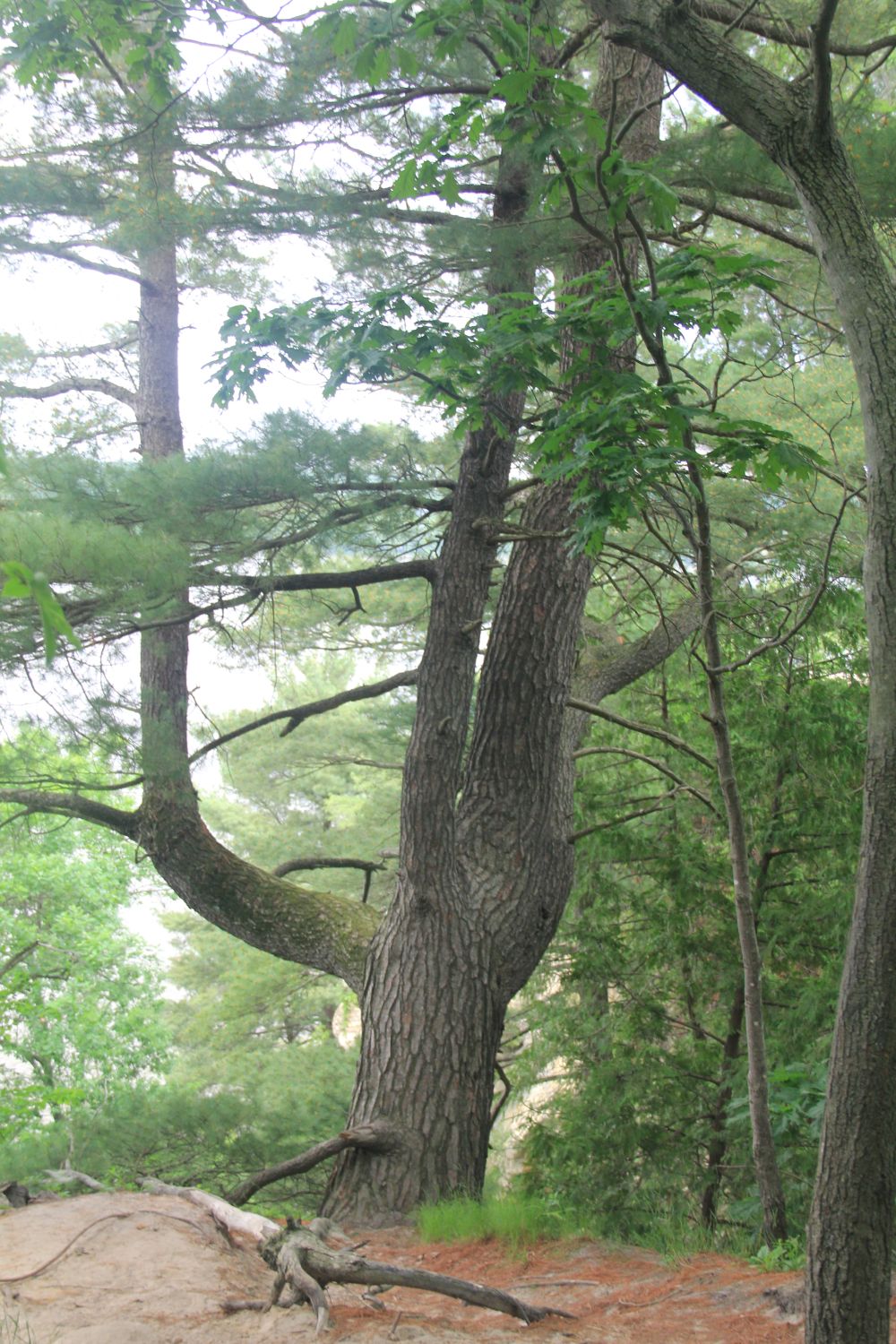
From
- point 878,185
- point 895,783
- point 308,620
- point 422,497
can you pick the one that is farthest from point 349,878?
point 895,783

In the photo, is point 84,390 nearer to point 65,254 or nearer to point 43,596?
point 65,254

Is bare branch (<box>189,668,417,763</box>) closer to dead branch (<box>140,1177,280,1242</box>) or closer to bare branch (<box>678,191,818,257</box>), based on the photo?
dead branch (<box>140,1177,280,1242</box>)

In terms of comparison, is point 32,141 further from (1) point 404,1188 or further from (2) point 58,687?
(1) point 404,1188

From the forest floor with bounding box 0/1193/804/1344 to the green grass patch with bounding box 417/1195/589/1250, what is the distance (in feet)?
0.79

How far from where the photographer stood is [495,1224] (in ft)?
14.1

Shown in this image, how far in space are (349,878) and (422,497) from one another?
1043cm

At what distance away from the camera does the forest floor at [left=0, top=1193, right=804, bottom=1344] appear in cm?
269

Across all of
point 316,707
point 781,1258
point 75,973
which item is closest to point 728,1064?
point 781,1258

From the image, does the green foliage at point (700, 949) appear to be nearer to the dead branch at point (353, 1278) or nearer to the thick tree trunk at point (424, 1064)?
the thick tree trunk at point (424, 1064)

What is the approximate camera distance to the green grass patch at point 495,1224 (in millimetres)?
4242

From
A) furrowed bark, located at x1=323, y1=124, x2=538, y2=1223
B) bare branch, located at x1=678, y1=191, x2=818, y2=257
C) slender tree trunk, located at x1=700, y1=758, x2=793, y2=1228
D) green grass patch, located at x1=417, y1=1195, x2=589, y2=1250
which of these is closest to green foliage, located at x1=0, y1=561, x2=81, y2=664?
furrowed bark, located at x1=323, y1=124, x2=538, y2=1223

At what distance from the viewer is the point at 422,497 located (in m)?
5.93

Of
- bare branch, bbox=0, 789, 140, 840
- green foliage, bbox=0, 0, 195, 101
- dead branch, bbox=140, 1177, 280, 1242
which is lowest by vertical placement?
dead branch, bbox=140, 1177, 280, 1242

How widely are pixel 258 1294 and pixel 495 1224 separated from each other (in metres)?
1.49
